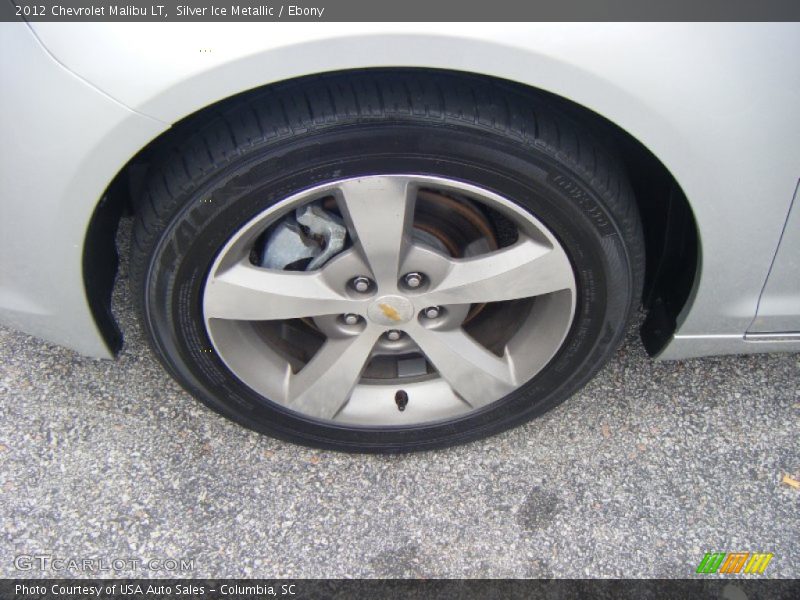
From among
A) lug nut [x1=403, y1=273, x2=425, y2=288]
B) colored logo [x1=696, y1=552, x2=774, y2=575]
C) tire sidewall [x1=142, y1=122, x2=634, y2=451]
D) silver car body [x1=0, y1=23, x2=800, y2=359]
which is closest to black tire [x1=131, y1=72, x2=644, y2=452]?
tire sidewall [x1=142, y1=122, x2=634, y2=451]

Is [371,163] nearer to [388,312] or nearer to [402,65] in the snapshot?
[402,65]

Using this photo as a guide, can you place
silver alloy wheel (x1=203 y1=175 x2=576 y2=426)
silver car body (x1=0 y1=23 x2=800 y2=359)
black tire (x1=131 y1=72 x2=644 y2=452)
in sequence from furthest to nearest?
silver alloy wheel (x1=203 y1=175 x2=576 y2=426)
black tire (x1=131 y1=72 x2=644 y2=452)
silver car body (x1=0 y1=23 x2=800 y2=359)

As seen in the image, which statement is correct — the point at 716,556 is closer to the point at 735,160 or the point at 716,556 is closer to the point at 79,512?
the point at 735,160

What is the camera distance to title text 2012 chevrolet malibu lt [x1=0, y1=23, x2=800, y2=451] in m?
1.28

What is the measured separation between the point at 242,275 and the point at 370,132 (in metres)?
0.43

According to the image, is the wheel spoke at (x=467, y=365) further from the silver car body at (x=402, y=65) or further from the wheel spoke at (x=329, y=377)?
the silver car body at (x=402, y=65)

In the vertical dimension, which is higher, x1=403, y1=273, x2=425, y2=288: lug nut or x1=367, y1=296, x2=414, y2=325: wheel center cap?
x1=403, y1=273, x2=425, y2=288: lug nut

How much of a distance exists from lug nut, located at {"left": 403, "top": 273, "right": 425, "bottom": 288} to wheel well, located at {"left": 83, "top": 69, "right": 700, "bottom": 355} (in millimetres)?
441

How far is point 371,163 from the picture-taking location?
4.68ft

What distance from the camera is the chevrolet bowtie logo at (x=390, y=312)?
1689 mm

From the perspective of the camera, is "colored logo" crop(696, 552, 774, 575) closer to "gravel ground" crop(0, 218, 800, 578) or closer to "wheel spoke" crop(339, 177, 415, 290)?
"gravel ground" crop(0, 218, 800, 578)

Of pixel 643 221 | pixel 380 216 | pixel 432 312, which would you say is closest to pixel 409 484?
pixel 432 312

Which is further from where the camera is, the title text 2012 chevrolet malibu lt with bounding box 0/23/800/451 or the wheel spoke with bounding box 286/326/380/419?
the wheel spoke with bounding box 286/326/380/419

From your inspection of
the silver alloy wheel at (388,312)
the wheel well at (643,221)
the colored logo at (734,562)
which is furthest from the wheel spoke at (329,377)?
the colored logo at (734,562)
